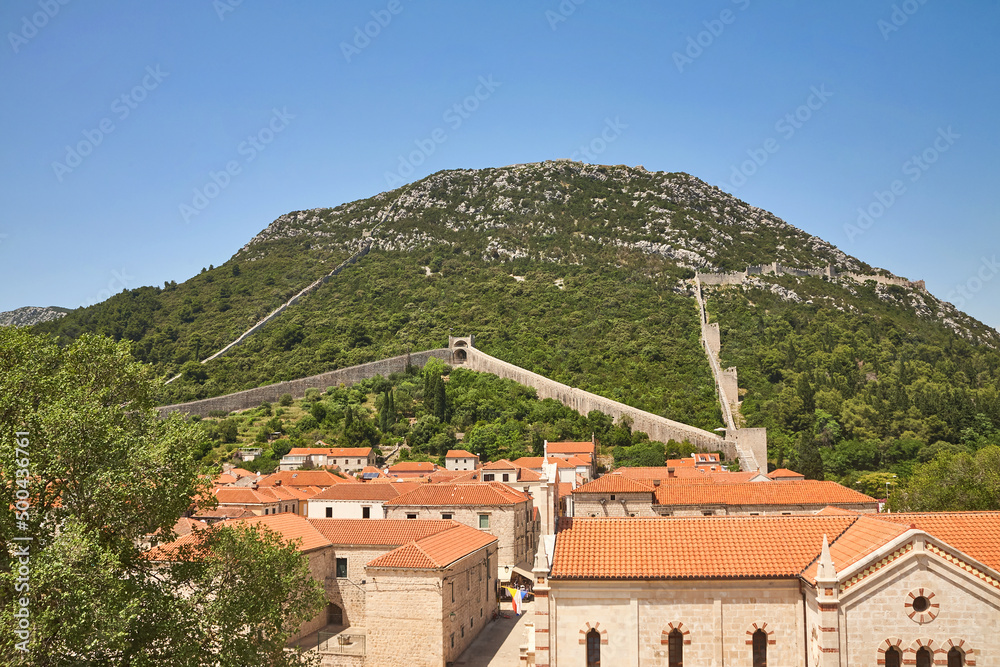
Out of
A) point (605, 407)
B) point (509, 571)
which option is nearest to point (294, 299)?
point (605, 407)

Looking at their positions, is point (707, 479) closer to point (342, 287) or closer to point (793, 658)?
point (793, 658)

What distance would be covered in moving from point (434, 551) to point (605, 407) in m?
51.8

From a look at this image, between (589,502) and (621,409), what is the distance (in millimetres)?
36131

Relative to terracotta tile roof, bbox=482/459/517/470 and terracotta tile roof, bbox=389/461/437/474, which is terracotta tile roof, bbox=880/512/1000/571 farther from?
terracotta tile roof, bbox=389/461/437/474

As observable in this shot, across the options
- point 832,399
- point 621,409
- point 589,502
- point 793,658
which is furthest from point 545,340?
point 793,658

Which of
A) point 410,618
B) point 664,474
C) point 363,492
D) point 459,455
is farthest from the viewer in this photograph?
point 459,455

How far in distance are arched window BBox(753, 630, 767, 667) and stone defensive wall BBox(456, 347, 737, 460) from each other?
49685 millimetres

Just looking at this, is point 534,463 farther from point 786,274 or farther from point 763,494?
point 786,274

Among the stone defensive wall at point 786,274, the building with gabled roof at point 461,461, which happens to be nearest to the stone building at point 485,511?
the building with gabled roof at point 461,461

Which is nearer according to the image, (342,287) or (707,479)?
(707,479)

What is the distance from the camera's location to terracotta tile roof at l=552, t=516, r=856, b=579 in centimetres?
1641

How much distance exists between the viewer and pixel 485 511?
1334 inches

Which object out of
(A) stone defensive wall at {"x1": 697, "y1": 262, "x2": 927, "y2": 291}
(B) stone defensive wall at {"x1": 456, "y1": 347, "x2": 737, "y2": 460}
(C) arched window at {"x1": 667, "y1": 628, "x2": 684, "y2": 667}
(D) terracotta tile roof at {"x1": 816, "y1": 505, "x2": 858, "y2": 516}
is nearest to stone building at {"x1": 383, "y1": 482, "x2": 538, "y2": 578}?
(D) terracotta tile roof at {"x1": 816, "y1": 505, "x2": 858, "y2": 516}

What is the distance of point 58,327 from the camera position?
11150cm
